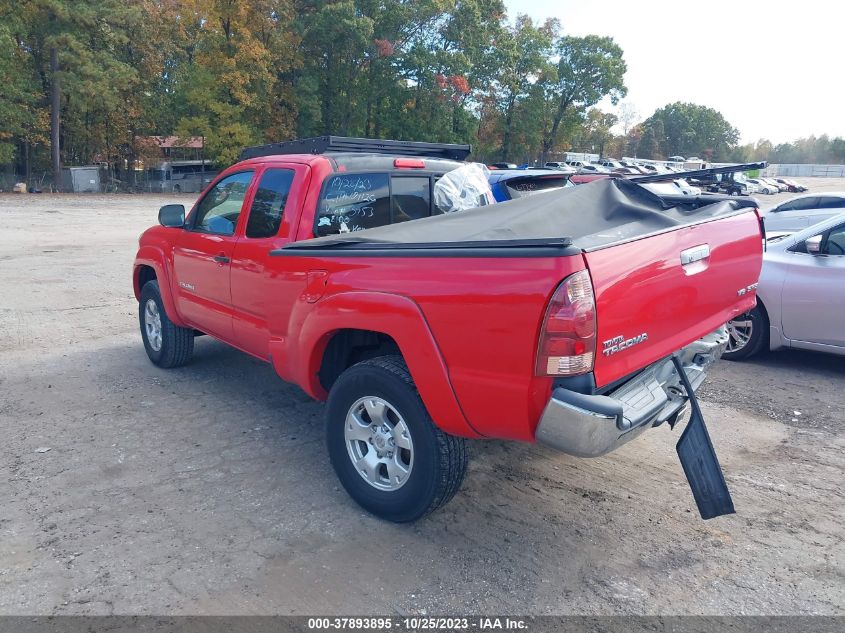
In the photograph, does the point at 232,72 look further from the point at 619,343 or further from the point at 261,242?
the point at 619,343

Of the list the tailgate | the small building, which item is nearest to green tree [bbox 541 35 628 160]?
the small building

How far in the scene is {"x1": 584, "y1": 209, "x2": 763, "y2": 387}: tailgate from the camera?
2910 millimetres

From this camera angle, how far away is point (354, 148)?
16.8 ft

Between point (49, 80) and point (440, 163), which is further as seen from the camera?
point (49, 80)

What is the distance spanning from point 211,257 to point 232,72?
129 ft

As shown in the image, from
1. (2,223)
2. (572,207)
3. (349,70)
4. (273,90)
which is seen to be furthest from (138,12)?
(572,207)

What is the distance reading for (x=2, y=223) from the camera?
2017cm

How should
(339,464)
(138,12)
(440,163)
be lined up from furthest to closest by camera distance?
(138,12) → (440,163) → (339,464)

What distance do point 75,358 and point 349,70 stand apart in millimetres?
42420

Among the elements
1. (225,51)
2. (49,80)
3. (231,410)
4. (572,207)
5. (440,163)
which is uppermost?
(225,51)

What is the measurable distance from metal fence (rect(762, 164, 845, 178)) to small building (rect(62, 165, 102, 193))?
83057 mm

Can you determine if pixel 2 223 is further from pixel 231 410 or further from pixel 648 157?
pixel 648 157

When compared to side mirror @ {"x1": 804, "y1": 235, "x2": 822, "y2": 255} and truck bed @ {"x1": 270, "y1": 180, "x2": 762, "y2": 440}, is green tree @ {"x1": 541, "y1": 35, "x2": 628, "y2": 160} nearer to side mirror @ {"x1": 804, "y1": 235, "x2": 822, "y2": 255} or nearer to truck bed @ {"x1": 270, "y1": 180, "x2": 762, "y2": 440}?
side mirror @ {"x1": 804, "y1": 235, "x2": 822, "y2": 255}

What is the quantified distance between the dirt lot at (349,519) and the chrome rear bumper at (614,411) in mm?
726
